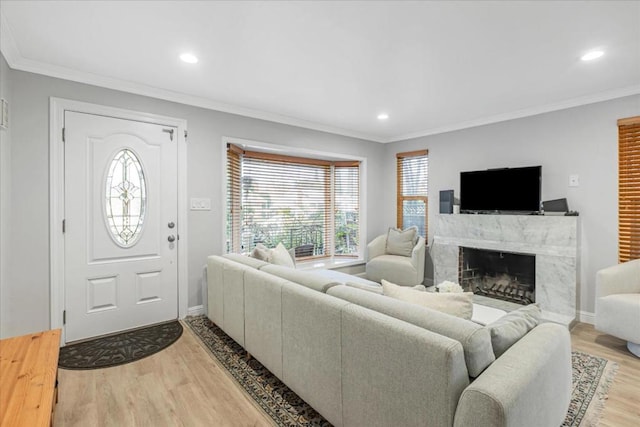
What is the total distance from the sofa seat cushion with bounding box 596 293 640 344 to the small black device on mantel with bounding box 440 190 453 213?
1.98 m

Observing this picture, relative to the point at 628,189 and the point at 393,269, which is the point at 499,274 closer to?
the point at 393,269

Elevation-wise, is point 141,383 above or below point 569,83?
below

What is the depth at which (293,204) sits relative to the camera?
5.24m

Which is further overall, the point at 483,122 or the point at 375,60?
the point at 483,122

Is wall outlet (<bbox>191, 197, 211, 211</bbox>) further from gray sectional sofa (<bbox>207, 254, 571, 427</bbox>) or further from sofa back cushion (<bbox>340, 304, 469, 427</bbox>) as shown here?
sofa back cushion (<bbox>340, 304, 469, 427</bbox>)

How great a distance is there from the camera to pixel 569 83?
302 centimetres

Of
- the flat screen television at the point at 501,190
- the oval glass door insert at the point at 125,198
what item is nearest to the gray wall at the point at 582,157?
the flat screen television at the point at 501,190

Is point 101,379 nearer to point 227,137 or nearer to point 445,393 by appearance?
Result: point 445,393

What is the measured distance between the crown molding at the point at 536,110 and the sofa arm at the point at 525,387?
9.91ft

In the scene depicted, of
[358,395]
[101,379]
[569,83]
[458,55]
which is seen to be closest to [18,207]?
[101,379]

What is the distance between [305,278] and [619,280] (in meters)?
2.95

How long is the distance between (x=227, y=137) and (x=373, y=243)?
2807 millimetres

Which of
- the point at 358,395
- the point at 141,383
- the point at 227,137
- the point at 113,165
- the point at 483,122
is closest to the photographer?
the point at 358,395

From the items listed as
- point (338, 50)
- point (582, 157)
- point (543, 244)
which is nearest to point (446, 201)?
point (543, 244)
